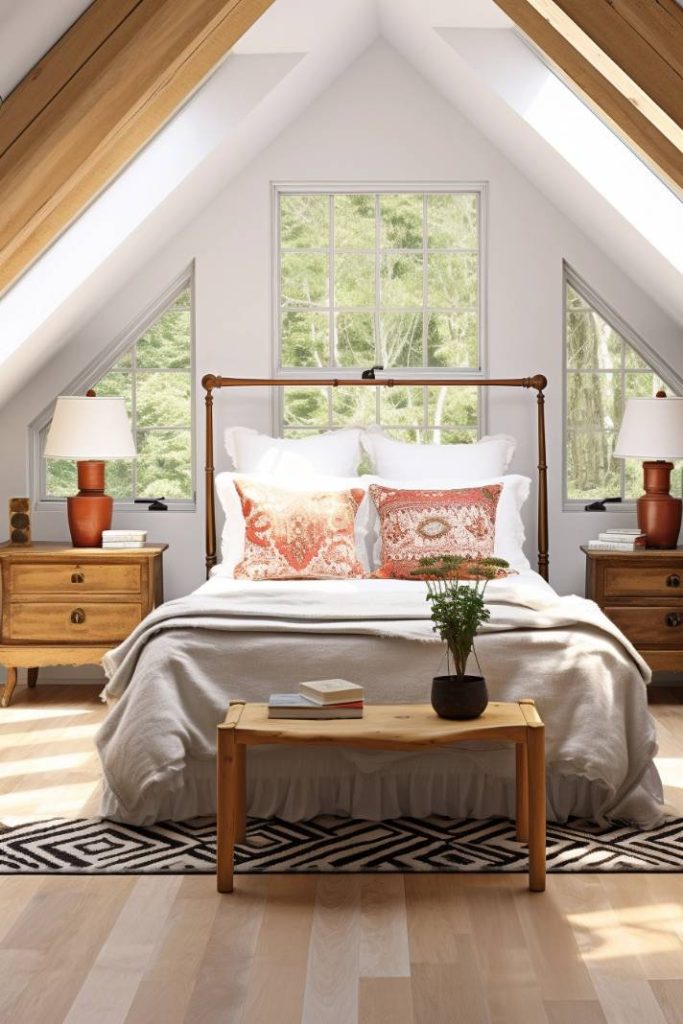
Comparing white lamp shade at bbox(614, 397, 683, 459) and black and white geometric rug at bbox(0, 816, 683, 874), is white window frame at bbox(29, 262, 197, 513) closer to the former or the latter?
white lamp shade at bbox(614, 397, 683, 459)

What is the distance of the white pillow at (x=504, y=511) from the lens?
5.29 meters

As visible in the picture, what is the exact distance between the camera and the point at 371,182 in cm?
601

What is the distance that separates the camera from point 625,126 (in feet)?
13.3

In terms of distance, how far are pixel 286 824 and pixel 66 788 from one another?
83cm

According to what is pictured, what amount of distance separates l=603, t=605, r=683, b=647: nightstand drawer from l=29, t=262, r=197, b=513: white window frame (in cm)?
211

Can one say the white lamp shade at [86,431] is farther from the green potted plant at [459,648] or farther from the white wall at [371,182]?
the green potted plant at [459,648]

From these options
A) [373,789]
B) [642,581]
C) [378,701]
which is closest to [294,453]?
[642,581]

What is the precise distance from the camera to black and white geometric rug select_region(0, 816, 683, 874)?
11.2 ft

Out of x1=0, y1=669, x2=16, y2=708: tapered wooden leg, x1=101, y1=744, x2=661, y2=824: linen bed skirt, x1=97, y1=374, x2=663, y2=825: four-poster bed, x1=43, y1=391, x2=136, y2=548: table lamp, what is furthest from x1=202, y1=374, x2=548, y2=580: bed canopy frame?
x1=101, y1=744, x2=661, y2=824: linen bed skirt

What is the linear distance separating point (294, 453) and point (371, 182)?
1.40 meters

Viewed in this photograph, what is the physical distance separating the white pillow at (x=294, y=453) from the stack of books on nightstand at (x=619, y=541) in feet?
3.73

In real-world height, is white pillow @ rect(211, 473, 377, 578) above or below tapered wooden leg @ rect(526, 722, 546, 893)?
above

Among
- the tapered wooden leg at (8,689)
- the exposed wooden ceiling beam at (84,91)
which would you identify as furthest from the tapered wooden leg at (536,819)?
the tapered wooden leg at (8,689)

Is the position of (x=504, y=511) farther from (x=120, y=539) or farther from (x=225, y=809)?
(x=225, y=809)
